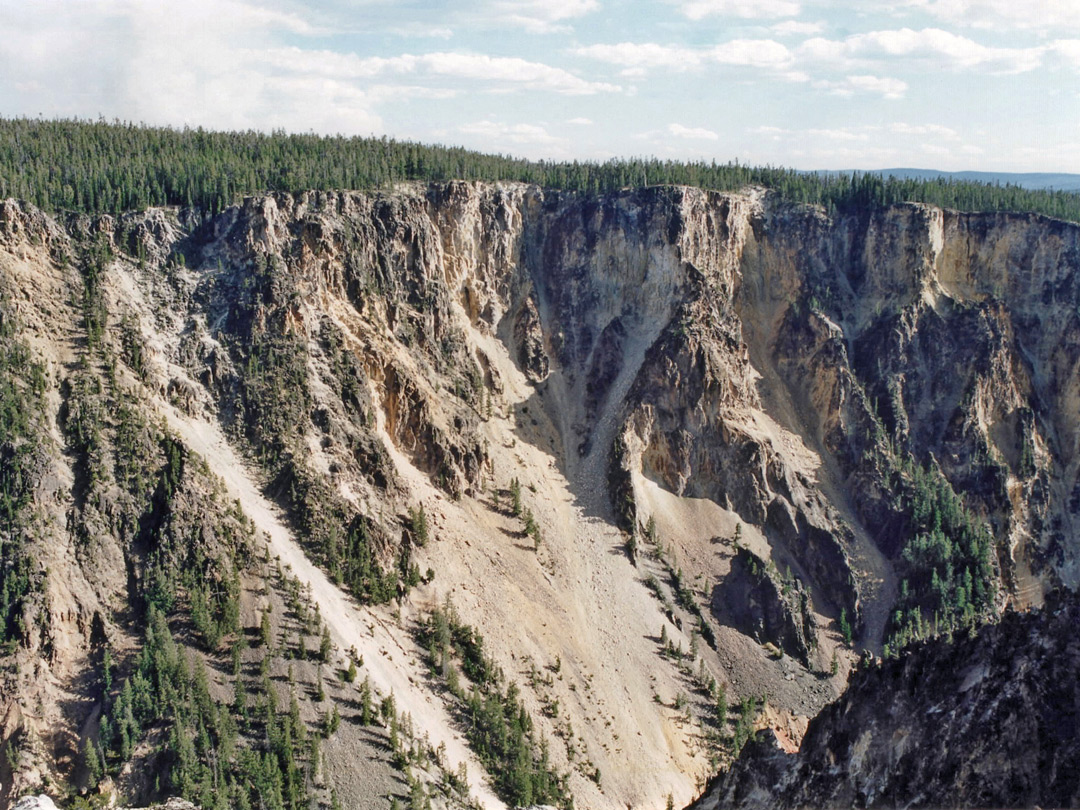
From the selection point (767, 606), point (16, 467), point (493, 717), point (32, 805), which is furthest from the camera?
point (767, 606)

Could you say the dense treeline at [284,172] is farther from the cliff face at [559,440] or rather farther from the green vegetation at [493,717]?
the green vegetation at [493,717]

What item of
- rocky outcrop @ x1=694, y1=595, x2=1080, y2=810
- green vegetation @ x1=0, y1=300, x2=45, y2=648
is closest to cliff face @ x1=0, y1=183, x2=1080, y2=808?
green vegetation @ x1=0, y1=300, x2=45, y2=648

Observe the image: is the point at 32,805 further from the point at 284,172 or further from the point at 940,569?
the point at 940,569

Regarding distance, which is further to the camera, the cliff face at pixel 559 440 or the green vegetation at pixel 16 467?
the cliff face at pixel 559 440

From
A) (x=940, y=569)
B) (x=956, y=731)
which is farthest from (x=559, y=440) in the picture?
(x=956, y=731)

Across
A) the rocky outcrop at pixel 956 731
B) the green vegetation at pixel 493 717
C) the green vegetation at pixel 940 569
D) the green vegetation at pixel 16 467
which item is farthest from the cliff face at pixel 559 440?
the rocky outcrop at pixel 956 731

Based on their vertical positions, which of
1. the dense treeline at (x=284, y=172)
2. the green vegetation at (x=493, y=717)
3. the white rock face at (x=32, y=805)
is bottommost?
the green vegetation at (x=493, y=717)

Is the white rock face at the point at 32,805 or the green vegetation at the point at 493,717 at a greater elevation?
the white rock face at the point at 32,805
